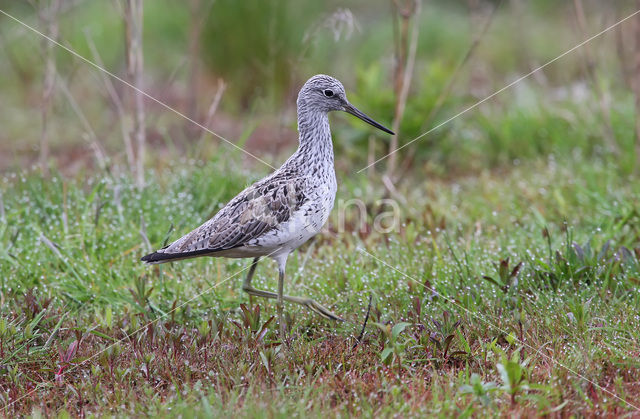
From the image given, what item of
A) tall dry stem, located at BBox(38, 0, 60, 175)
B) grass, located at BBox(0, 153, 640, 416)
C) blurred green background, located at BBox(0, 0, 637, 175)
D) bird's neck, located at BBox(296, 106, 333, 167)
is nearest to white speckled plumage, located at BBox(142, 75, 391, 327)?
bird's neck, located at BBox(296, 106, 333, 167)

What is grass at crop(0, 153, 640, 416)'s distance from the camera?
12.4 feet

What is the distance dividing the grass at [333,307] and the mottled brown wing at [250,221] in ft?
1.55

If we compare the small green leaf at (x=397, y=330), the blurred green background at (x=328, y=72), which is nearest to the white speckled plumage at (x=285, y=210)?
the small green leaf at (x=397, y=330)

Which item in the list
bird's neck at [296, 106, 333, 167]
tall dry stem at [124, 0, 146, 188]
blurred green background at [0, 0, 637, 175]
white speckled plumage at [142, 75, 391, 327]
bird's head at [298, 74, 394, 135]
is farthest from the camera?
blurred green background at [0, 0, 637, 175]

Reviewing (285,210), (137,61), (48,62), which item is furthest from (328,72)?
(285,210)

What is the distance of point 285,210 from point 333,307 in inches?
36.3

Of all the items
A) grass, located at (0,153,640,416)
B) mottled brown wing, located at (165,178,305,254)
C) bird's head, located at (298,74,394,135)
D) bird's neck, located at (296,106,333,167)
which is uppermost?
bird's head, located at (298,74,394,135)

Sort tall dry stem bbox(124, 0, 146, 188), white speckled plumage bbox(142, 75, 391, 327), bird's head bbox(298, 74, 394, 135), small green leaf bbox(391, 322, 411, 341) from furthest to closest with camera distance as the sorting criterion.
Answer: tall dry stem bbox(124, 0, 146, 188) < bird's head bbox(298, 74, 394, 135) < white speckled plumage bbox(142, 75, 391, 327) < small green leaf bbox(391, 322, 411, 341)

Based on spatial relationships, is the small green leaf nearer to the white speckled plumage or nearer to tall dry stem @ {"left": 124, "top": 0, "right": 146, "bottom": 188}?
the white speckled plumage

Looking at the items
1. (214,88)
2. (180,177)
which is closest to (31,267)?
(180,177)

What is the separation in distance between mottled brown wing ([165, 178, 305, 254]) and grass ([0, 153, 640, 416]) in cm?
47

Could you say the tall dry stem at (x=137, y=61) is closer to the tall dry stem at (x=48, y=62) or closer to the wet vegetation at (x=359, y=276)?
the wet vegetation at (x=359, y=276)

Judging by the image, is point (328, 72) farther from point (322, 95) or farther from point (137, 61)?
point (322, 95)

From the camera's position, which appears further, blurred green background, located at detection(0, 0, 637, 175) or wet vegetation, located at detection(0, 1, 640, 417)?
blurred green background, located at detection(0, 0, 637, 175)
